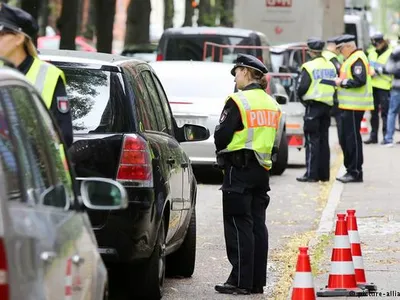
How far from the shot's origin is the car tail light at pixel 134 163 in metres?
7.92

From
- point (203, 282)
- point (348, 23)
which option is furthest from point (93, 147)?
point (348, 23)

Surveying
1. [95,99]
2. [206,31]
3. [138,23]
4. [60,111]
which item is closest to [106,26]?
[206,31]

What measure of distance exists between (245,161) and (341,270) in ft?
A: 3.25

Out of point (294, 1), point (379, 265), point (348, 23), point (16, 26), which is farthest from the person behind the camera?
point (348, 23)

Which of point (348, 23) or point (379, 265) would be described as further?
point (348, 23)

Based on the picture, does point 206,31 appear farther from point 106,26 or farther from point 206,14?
point 206,14

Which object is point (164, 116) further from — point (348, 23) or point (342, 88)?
point (348, 23)

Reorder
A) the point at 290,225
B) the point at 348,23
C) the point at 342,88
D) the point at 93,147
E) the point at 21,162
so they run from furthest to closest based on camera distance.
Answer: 1. the point at 348,23
2. the point at 342,88
3. the point at 290,225
4. the point at 93,147
5. the point at 21,162

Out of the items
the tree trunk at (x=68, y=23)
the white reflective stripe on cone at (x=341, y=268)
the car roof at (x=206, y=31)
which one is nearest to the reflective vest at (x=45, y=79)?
the white reflective stripe on cone at (x=341, y=268)

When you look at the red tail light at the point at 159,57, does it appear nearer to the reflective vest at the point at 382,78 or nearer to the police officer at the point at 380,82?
the police officer at the point at 380,82

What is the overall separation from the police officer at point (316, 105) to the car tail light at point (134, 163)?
921 cm

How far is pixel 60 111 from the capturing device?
22.1 ft

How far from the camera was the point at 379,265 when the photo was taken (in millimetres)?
10164

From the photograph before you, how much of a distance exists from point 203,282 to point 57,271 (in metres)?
5.05
